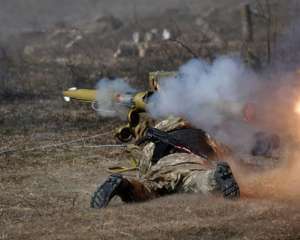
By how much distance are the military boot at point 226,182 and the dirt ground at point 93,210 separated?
0.35ft

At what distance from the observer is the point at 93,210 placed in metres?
9.37

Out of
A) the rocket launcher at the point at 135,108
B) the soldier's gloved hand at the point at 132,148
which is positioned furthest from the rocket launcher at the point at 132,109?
the soldier's gloved hand at the point at 132,148

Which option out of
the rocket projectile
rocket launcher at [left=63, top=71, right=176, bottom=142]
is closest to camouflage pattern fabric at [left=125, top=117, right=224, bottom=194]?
rocket launcher at [left=63, top=71, right=176, bottom=142]

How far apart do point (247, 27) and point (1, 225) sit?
77.5 ft

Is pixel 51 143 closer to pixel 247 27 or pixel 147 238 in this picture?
pixel 147 238

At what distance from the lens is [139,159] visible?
12.4 m

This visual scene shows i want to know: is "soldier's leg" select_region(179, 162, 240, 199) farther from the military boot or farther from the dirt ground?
the dirt ground

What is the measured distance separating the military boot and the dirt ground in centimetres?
11

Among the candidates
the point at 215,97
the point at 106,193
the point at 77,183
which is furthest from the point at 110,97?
the point at 106,193

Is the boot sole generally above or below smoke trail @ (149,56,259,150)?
below

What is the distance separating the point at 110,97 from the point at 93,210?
18.9 ft

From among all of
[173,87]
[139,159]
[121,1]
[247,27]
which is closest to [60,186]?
[139,159]

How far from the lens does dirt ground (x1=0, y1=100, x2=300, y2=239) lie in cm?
834

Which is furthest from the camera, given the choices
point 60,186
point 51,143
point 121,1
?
point 121,1
